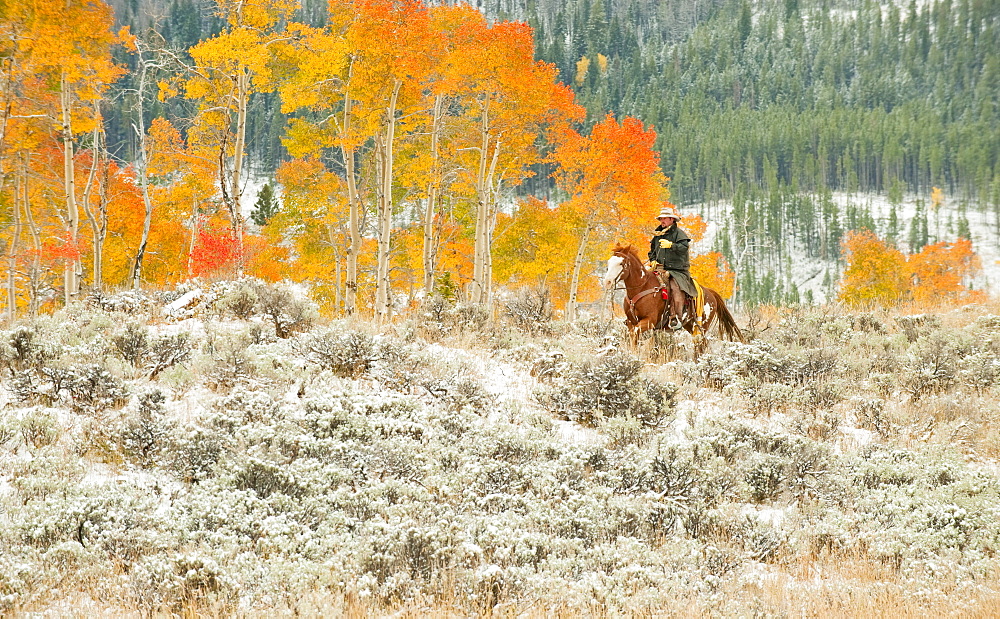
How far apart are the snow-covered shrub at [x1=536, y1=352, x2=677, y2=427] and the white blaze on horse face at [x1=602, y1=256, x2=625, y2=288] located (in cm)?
323

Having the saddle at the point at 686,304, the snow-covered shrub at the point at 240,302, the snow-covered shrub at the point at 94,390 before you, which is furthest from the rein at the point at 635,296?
the snow-covered shrub at the point at 94,390

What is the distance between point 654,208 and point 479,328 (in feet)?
62.2

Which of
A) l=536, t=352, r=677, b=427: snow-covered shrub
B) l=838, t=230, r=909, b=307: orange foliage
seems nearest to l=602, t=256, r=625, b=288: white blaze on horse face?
l=536, t=352, r=677, b=427: snow-covered shrub

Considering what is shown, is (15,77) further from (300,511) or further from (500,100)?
(300,511)

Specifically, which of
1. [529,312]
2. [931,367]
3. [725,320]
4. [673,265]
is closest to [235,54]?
[529,312]

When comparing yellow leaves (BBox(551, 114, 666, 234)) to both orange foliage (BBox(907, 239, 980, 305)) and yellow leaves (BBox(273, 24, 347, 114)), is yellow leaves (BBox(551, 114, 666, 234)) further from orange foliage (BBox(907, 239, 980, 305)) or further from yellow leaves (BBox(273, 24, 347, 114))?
orange foliage (BBox(907, 239, 980, 305))

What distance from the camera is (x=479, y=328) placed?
12703 mm

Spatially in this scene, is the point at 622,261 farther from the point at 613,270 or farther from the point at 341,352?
A: the point at 341,352

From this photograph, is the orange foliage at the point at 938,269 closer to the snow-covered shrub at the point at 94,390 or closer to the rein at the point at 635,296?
the rein at the point at 635,296

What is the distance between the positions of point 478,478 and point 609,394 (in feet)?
9.40

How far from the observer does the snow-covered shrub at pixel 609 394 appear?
318 inches

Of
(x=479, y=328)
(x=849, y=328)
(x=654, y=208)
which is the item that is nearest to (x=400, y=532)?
(x=479, y=328)

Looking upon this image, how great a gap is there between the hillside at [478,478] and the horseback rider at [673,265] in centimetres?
229

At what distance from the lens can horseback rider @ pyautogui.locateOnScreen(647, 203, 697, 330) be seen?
12.6 meters
